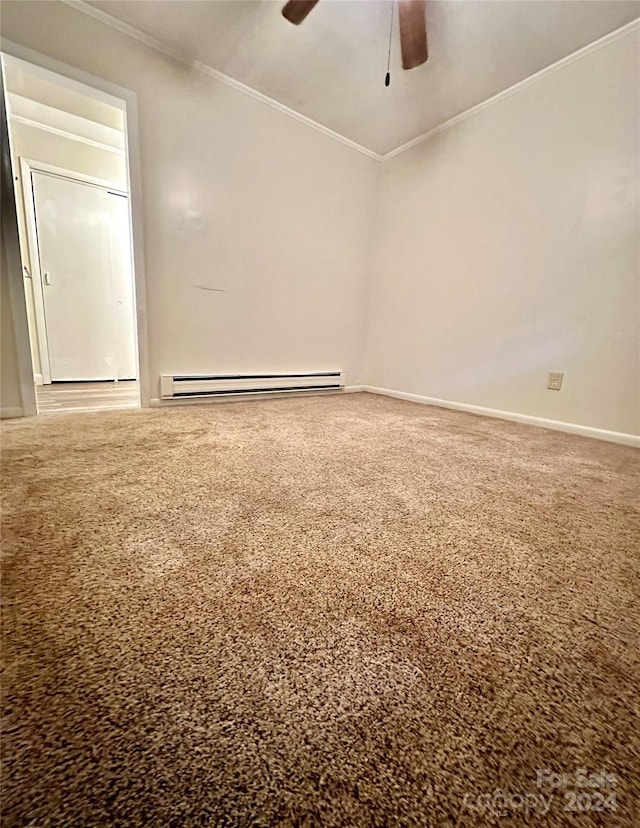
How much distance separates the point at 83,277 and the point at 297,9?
3004mm

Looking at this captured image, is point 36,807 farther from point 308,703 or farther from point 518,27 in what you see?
point 518,27

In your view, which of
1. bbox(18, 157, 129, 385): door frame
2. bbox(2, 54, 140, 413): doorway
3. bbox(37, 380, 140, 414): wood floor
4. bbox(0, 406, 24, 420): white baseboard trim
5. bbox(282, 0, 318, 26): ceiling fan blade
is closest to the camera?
bbox(282, 0, 318, 26): ceiling fan blade

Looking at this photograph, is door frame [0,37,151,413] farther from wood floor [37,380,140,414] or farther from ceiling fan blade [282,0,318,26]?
ceiling fan blade [282,0,318,26]

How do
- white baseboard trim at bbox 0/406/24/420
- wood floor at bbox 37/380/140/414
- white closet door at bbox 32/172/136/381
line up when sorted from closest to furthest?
white baseboard trim at bbox 0/406/24/420
wood floor at bbox 37/380/140/414
white closet door at bbox 32/172/136/381

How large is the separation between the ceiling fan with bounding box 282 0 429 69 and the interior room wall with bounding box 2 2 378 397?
815 millimetres

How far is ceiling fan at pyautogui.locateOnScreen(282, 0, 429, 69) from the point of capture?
1.44 meters

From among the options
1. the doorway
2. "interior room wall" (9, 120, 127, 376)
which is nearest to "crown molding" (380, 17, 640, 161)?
the doorway

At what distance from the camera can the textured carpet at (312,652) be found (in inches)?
13.3

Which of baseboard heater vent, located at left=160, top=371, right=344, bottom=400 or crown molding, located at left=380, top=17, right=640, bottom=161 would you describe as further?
baseboard heater vent, located at left=160, top=371, right=344, bottom=400

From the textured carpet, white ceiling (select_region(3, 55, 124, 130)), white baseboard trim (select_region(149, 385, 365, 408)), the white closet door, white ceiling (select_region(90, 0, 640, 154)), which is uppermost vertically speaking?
white ceiling (select_region(90, 0, 640, 154))

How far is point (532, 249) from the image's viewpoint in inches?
81.1

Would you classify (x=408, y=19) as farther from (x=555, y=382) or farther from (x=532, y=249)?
(x=555, y=382)

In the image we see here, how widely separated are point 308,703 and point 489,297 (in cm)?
255

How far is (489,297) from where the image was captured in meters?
2.29
